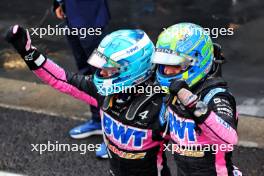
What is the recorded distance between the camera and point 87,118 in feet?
19.3

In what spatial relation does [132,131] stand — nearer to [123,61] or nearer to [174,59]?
[123,61]

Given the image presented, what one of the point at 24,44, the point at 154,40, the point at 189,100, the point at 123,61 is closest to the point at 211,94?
the point at 189,100

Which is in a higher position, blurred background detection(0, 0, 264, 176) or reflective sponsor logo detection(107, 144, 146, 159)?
reflective sponsor logo detection(107, 144, 146, 159)

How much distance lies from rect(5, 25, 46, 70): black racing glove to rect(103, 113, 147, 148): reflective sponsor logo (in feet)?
1.86

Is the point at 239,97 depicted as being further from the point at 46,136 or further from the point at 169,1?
the point at 169,1

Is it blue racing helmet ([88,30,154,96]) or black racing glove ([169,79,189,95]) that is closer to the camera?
black racing glove ([169,79,189,95])

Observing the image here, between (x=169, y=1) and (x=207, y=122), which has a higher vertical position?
(x=207, y=122)

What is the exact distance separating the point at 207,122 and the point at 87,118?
317 centimetres

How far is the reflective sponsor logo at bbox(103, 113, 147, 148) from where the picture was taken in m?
3.46

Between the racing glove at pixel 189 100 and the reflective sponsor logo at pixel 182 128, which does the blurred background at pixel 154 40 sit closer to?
the reflective sponsor logo at pixel 182 128

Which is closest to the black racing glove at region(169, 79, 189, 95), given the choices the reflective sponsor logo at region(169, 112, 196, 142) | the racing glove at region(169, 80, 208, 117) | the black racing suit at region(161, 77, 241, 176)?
the racing glove at region(169, 80, 208, 117)

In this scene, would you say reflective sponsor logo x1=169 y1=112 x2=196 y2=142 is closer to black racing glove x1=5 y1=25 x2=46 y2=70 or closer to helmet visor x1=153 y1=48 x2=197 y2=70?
helmet visor x1=153 y1=48 x2=197 y2=70

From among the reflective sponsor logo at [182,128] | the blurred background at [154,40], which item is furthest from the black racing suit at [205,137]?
the blurred background at [154,40]

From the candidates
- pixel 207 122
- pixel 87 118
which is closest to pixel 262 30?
pixel 87 118
